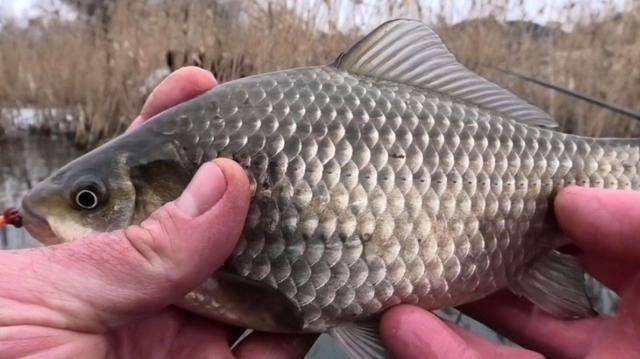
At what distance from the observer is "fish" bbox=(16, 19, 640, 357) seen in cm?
148

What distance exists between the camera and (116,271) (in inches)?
51.8

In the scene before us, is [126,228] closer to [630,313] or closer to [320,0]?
[630,313]

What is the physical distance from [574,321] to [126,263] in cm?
122

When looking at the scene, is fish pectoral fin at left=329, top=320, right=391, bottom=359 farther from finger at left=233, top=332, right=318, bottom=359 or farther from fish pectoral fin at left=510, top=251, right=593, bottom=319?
fish pectoral fin at left=510, top=251, right=593, bottom=319

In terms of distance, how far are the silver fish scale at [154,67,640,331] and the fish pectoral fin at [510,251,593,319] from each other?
94 millimetres

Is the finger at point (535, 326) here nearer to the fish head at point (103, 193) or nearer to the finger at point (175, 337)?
the finger at point (175, 337)

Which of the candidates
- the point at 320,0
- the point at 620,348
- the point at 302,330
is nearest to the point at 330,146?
the point at 302,330

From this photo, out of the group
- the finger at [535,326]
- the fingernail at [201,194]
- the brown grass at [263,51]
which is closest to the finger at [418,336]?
the finger at [535,326]

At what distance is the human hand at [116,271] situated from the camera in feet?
4.25

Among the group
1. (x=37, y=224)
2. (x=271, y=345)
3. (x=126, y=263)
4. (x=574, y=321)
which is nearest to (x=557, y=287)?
(x=574, y=321)

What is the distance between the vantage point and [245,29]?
6.62 metres

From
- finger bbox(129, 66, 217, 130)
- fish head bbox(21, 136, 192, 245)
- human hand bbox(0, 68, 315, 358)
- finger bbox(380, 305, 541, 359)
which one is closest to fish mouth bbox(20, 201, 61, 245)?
fish head bbox(21, 136, 192, 245)

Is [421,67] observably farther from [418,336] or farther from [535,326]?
[535,326]

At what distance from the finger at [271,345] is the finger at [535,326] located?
0.56m
